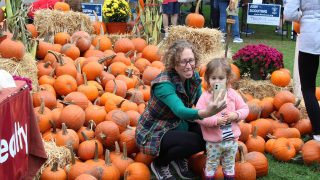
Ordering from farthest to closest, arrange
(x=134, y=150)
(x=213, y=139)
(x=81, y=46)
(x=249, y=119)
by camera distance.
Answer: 1. (x=81, y=46)
2. (x=249, y=119)
3. (x=134, y=150)
4. (x=213, y=139)

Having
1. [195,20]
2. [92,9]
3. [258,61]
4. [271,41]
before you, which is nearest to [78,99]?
[258,61]

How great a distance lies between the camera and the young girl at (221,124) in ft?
12.0

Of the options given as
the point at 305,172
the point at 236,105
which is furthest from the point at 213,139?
the point at 305,172

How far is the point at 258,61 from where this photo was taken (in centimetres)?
618

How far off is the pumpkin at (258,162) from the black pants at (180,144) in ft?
1.69

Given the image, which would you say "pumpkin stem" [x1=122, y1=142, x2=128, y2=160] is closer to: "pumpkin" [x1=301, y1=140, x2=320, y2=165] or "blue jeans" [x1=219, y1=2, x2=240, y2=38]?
"pumpkin" [x1=301, y1=140, x2=320, y2=165]

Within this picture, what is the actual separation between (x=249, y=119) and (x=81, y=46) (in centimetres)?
238

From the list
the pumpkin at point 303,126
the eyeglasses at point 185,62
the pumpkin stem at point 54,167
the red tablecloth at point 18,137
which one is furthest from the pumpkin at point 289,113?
the red tablecloth at point 18,137

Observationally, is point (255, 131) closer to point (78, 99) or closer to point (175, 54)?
point (175, 54)

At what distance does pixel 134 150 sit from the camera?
432cm

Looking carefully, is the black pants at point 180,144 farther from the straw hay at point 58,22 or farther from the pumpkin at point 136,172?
the straw hay at point 58,22

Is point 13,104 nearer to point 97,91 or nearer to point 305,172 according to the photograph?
point 97,91

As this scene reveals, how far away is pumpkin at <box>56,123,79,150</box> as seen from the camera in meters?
4.16

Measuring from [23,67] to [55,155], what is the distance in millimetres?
1469
